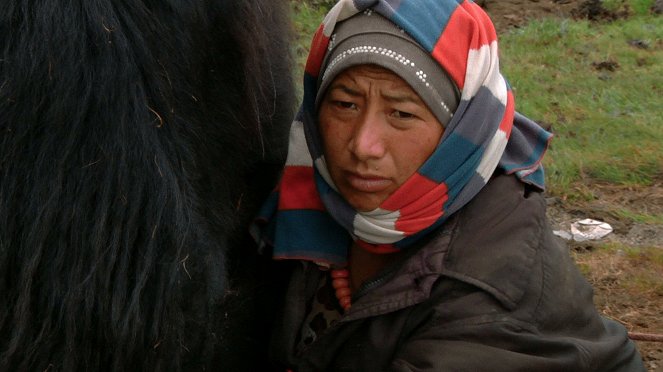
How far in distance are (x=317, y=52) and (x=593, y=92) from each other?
3.71 meters

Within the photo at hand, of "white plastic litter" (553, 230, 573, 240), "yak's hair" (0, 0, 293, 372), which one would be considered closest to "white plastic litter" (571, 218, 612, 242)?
"white plastic litter" (553, 230, 573, 240)

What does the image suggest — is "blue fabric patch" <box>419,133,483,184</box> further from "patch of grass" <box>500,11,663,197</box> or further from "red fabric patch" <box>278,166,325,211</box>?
"patch of grass" <box>500,11,663,197</box>

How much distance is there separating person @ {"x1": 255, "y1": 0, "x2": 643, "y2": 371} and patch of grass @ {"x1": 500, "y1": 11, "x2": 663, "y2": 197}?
2.40 meters

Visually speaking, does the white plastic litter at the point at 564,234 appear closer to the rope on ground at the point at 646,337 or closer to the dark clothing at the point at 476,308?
the rope on ground at the point at 646,337

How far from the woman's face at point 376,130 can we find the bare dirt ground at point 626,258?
1.43 m

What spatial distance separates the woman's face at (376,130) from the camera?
5.95ft

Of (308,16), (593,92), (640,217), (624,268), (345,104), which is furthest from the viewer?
(308,16)

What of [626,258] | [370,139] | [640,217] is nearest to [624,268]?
[626,258]

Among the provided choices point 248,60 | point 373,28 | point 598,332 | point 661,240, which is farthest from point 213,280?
point 661,240

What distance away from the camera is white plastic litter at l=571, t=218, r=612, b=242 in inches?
153

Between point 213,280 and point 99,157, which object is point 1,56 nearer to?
point 99,157

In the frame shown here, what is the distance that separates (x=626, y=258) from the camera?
11.9 ft

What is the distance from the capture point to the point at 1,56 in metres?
1.44

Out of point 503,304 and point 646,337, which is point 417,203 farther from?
point 646,337
